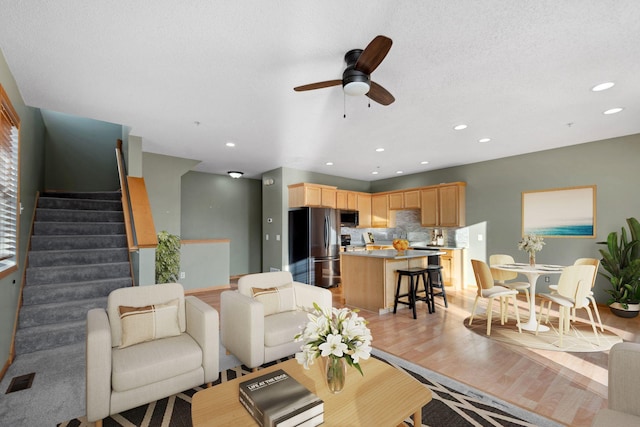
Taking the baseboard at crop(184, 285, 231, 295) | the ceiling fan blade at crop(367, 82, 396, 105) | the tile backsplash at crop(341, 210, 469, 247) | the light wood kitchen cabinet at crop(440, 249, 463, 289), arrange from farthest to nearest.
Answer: the tile backsplash at crop(341, 210, 469, 247) → the light wood kitchen cabinet at crop(440, 249, 463, 289) → the baseboard at crop(184, 285, 231, 295) → the ceiling fan blade at crop(367, 82, 396, 105)

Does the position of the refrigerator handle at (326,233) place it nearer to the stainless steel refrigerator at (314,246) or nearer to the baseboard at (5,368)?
the stainless steel refrigerator at (314,246)

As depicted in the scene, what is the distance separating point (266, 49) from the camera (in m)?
2.33

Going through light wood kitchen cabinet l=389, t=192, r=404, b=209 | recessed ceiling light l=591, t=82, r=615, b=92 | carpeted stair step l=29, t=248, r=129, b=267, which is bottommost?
carpeted stair step l=29, t=248, r=129, b=267

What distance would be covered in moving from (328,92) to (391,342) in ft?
9.21

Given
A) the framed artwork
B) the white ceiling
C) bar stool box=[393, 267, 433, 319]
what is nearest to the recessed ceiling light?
the white ceiling

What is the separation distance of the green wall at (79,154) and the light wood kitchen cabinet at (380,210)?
611 centimetres

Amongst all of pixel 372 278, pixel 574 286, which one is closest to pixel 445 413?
pixel 574 286

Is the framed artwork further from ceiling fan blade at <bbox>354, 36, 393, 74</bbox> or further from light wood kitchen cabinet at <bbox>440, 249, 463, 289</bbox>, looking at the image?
ceiling fan blade at <bbox>354, 36, 393, 74</bbox>

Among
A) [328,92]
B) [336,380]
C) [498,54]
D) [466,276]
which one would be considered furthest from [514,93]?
[466,276]

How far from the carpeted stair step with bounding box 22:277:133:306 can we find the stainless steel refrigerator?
3.23 metres

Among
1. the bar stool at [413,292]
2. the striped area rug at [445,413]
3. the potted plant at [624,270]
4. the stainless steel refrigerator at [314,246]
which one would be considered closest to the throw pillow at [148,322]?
the striped area rug at [445,413]

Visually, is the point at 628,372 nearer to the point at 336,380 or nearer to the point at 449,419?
the point at 449,419

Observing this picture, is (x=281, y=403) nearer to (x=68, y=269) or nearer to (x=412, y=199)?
(x=68, y=269)

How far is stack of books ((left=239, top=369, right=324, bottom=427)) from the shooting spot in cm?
127
